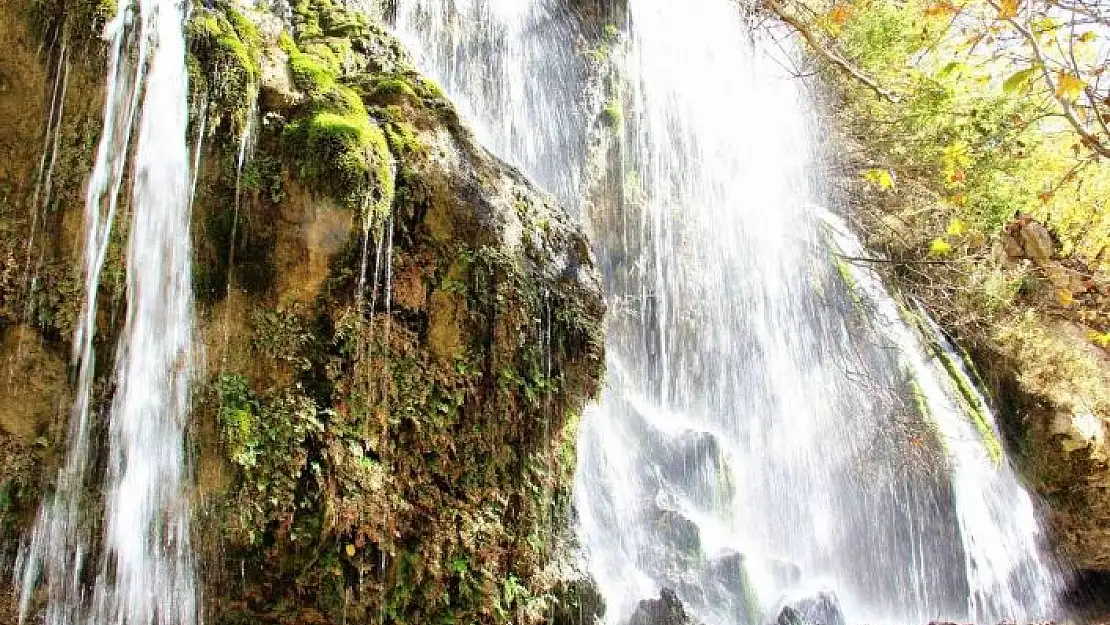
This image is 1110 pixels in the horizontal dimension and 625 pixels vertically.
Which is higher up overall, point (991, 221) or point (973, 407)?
point (991, 221)

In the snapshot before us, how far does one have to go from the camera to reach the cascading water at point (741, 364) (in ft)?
30.8

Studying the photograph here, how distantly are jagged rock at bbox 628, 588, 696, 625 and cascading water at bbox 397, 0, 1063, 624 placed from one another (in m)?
1.76

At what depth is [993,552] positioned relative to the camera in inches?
407

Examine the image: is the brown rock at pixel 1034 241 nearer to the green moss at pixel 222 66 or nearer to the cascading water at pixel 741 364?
the cascading water at pixel 741 364

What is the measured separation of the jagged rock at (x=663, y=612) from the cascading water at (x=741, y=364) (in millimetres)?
1758

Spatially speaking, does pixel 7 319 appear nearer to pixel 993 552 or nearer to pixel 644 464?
pixel 644 464

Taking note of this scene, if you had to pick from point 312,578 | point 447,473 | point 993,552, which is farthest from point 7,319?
point 993,552

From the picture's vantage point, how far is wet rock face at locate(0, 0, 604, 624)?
16.0 ft

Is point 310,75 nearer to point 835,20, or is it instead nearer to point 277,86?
point 277,86

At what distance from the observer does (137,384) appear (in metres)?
4.86

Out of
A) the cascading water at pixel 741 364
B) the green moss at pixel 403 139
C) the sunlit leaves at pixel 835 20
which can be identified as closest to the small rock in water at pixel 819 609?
the cascading water at pixel 741 364

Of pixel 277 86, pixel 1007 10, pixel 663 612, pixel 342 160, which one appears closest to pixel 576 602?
pixel 663 612

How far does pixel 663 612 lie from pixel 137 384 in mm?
4019

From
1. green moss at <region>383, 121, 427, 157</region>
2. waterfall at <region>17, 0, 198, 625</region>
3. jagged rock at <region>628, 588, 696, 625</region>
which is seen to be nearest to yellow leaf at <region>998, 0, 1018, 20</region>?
green moss at <region>383, 121, 427, 157</region>
